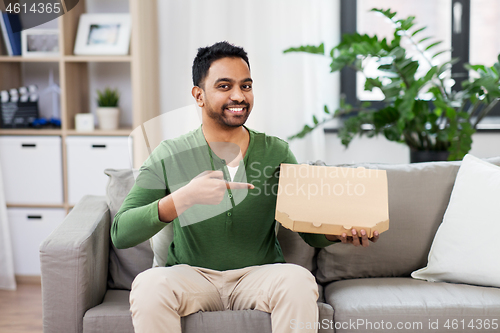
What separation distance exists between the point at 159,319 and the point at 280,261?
429mm

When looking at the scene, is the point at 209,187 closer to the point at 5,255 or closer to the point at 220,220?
the point at 220,220

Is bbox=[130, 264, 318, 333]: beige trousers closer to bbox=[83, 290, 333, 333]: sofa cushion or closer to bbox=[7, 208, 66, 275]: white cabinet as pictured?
bbox=[83, 290, 333, 333]: sofa cushion

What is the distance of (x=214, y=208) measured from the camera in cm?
134

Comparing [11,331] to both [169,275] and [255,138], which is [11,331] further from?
[255,138]

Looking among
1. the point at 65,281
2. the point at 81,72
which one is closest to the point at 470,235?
the point at 65,281

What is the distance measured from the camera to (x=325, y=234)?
1.35 m

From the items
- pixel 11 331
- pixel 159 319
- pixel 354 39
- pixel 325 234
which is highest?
pixel 354 39

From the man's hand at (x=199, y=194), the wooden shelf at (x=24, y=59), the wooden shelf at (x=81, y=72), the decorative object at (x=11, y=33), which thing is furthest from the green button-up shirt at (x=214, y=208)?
the decorative object at (x=11, y=33)

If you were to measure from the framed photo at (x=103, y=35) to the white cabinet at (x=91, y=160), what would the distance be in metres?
0.46

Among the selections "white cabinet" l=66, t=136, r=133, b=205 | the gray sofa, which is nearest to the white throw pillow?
the gray sofa

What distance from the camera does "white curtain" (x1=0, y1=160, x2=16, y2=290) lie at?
2467 millimetres

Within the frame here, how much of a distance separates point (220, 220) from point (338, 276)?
0.50 meters

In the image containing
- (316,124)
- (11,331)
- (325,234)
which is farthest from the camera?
(316,124)

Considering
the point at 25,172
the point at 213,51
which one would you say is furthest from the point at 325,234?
the point at 25,172
